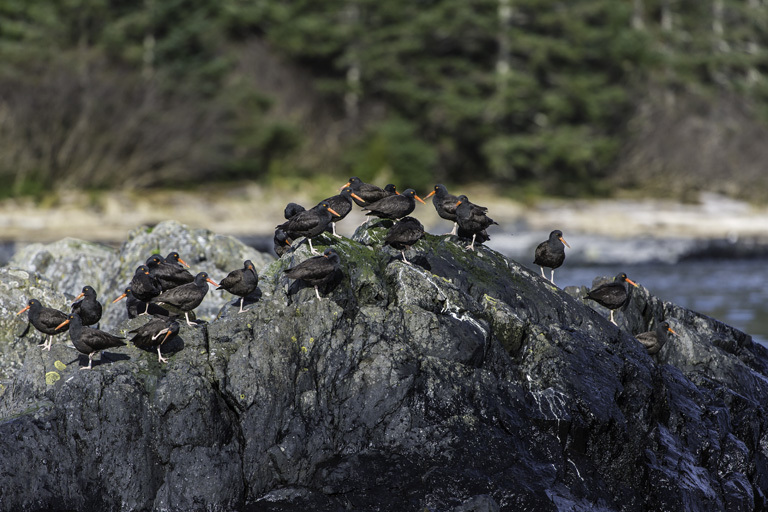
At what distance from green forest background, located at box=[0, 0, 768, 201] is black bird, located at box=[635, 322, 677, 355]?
34822 mm

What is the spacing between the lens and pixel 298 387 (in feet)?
27.6

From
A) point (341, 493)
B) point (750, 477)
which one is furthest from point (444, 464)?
point (750, 477)

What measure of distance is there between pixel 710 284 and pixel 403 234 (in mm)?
21423

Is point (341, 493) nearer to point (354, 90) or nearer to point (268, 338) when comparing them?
point (268, 338)

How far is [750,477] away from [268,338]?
5.08m

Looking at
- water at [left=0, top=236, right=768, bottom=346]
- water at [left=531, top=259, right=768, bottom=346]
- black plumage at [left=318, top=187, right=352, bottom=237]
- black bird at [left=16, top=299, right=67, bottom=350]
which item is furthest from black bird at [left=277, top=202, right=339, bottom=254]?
water at [left=0, top=236, right=768, bottom=346]

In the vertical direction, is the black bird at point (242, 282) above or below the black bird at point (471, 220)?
below

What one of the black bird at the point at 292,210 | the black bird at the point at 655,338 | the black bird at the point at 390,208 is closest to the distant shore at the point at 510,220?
the black bird at the point at 292,210

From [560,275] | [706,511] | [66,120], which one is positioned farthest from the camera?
[66,120]

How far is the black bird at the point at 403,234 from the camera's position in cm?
972

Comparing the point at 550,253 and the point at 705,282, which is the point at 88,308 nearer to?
the point at 550,253

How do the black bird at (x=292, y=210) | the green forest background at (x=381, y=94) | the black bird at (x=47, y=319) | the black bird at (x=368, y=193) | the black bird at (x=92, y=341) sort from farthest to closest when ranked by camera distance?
1. the green forest background at (x=381, y=94)
2. the black bird at (x=292, y=210)
3. the black bird at (x=368, y=193)
4. the black bird at (x=47, y=319)
5. the black bird at (x=92, y=341)

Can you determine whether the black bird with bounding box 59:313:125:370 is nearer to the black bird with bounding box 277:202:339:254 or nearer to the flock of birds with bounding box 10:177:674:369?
the flock of birds with bounding box 10:177:674:369

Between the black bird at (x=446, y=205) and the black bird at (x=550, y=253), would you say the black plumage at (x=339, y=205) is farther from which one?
the black bird at (x=550, y=253)
